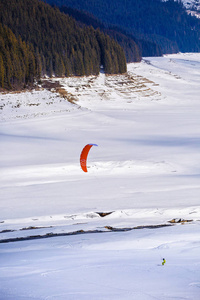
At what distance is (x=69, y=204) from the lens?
15.4 meters

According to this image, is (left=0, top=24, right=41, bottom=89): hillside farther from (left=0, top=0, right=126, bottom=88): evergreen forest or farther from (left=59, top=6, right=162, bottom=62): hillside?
(left=59, top=6, right=162, bottom=62): hillside

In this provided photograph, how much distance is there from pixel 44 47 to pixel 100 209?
48.9m

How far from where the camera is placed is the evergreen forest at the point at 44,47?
48.8 metres

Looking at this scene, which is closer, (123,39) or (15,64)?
(15,64)

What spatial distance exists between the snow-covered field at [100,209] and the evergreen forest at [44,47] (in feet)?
45.7

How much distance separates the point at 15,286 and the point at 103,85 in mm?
48649

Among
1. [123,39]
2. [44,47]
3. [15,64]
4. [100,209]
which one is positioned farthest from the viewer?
[123,39]

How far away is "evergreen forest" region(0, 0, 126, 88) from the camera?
160 feet

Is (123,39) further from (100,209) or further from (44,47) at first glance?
(100,209)

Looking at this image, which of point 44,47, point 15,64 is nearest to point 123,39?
point 44,47

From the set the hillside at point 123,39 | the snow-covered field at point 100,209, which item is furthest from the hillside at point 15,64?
the hillside at point 123,39

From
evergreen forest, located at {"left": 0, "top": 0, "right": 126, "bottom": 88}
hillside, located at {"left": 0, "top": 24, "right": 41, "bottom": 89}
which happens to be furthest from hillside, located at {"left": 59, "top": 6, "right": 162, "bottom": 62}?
hillside, located at {"left": 0, "top": 24, "right": 41, "bottom": 89}

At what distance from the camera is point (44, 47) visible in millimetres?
59719

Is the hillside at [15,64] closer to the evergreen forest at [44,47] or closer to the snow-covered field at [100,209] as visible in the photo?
the evergreen forest at [44,47]
